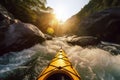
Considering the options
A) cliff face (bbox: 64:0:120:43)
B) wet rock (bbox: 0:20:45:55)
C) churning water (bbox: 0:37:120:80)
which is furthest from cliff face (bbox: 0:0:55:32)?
cliff face (bbox: 64:0:120:43)

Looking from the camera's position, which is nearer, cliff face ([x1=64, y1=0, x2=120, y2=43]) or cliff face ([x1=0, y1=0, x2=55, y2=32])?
cliff face ([x1=0, y1=0, x2=55, y2=32])

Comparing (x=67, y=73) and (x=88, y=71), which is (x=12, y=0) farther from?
(x=67, y=73)

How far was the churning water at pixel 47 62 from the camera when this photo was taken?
9377mm

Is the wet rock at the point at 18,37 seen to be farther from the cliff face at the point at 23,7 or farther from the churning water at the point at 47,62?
the cliff face at the point at 23,7

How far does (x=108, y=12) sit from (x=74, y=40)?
7097mm

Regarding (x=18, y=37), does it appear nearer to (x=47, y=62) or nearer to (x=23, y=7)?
(x=47, y=62)

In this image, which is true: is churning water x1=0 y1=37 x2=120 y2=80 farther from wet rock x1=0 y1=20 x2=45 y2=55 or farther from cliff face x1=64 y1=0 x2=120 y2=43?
cliff face x1=64 y1=0 x2=120 y2=43

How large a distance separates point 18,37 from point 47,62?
3.27 meters

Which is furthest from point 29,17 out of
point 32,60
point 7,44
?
point 32,60

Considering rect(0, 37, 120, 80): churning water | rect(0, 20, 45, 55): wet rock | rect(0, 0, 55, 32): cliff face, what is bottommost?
rect(0, 37, 120, 80): churning water

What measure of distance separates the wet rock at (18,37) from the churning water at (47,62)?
42cm

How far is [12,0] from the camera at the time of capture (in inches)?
726

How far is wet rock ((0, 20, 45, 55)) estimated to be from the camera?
1255cm

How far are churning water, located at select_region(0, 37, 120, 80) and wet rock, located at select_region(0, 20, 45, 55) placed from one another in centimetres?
42
